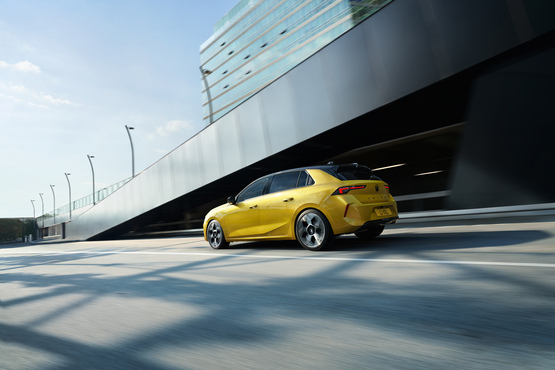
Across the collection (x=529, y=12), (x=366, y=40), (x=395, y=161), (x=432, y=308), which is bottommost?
(x=432, y=308)

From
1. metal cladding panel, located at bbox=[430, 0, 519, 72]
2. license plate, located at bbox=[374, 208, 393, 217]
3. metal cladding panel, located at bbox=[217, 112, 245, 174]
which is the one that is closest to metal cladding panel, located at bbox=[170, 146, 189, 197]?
metal cladding panel, located at bbox=[217, 112, 245, 174]

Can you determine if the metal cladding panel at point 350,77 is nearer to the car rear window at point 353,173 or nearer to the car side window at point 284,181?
the car rear window at point 353,173

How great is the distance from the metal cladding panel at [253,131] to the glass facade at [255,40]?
64cm

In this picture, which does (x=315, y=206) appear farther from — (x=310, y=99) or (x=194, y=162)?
(x=194, y=162)

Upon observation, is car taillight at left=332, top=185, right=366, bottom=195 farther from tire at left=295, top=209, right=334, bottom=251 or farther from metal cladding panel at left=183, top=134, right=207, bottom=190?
metal cladding panel at left=183, top=134, right=207, bottom=190

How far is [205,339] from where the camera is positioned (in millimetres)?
2383

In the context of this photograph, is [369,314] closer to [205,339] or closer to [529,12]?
[205,339]

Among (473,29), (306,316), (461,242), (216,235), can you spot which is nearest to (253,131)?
(216,235)

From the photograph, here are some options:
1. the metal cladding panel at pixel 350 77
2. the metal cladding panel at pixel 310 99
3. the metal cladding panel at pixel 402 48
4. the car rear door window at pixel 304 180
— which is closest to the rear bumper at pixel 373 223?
the car rear door window at pixel 304 180

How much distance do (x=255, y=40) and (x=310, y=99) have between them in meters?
38.6

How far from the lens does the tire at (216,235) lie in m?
8.39

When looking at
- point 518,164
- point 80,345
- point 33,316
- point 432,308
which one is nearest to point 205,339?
point 80,345

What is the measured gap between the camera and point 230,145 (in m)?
15.2

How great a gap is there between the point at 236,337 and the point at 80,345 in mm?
1019
